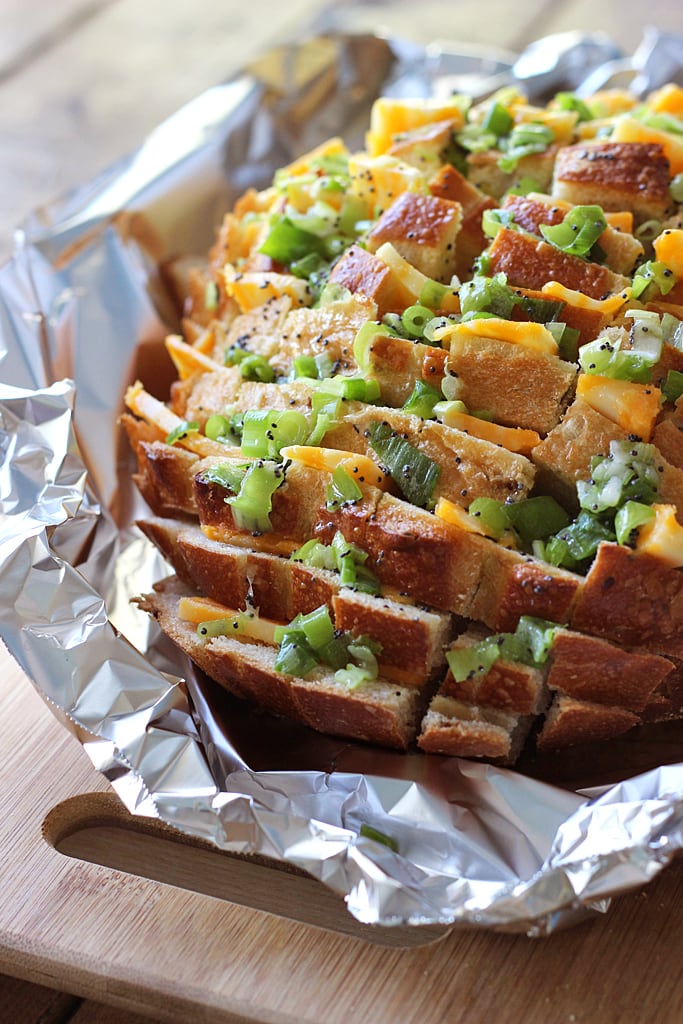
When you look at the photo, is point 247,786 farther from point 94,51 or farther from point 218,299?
point 94,51

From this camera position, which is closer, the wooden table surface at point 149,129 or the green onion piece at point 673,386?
the wooden table surface at point 149,129

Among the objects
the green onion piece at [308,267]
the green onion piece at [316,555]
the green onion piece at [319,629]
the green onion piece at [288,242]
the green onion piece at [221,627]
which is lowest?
the green onion piece at [319,629]

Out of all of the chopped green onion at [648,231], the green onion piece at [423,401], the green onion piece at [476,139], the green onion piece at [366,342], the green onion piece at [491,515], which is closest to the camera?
the green onion piece at [491,515]

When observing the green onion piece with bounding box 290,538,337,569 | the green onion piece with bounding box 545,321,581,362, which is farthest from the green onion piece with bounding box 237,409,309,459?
the green onion piece with bounding box 545,321,581,362

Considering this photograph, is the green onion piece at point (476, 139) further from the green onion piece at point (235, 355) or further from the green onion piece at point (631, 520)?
the green onion piece at point (631, 520)

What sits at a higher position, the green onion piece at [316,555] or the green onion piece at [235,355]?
the green onion piece at [235,355]

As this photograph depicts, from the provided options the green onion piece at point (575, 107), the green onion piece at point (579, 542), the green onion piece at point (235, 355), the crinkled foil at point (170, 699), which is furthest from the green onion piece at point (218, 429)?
the green onion piece at point (575, 107)

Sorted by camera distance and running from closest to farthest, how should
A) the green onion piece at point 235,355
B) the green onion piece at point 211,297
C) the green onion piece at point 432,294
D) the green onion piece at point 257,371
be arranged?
the green onion piece at point 432,294, the green onion piece at point 257,371, the green onion piece at point 235,355, the green onion piece at point 211,297

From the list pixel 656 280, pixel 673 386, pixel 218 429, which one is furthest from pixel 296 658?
pixel 656 280
